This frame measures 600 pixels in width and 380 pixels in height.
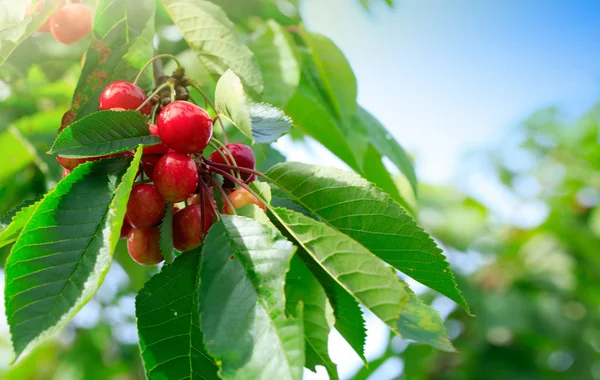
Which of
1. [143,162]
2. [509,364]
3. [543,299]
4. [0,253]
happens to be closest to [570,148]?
[543,299]

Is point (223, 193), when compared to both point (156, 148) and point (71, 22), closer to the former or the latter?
point (156, 148)

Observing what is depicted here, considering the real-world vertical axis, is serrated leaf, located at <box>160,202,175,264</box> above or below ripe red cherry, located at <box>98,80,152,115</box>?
below

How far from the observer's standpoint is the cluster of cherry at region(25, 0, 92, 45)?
1.13m

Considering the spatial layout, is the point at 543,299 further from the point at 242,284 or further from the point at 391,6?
the point at 242,284

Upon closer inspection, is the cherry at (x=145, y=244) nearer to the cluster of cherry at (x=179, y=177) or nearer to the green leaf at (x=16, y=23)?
the cluster of cherry at (x=179, y=177)

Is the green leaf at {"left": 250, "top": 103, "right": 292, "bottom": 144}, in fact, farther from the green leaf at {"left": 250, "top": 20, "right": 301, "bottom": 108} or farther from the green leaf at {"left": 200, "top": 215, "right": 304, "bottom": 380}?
the green leaf at {"left": 250, "top": 20, "right": 301, "bottom": 108}

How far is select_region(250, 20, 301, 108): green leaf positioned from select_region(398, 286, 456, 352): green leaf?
0.70m

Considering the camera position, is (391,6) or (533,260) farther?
(533,260)

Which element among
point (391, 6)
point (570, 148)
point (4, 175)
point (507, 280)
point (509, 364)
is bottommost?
point (509, 364)

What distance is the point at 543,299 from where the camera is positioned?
161 inches

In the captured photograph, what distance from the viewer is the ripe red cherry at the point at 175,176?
0.78 metres

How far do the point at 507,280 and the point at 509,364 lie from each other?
0.62 metres

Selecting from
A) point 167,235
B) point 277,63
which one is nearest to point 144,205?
point 167,235

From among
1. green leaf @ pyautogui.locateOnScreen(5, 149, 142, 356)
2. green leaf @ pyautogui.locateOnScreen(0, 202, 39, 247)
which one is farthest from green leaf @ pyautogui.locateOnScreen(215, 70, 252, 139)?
green leaf @ pyautogui.locateOnScreen(0, 202, 39, 247)
